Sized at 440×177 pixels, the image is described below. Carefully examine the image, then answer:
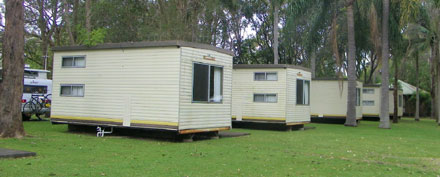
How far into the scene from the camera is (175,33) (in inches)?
914

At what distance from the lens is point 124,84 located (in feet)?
42.7

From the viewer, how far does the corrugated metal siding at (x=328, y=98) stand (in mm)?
25109

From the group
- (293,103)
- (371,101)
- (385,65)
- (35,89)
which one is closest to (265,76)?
(293,103)

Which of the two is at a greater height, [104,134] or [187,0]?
[187,0]

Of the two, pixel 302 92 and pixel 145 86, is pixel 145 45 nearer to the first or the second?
pixel 145 86

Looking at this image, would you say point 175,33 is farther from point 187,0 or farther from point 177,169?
point 177,169

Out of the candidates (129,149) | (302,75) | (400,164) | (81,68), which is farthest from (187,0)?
(400,164)

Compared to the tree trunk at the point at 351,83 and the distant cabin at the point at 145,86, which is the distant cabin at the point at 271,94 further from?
the tree trunk at the point at 351,83

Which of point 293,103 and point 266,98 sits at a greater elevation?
point 266,98

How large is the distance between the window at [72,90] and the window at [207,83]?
392 centimetres

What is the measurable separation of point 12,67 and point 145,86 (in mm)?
3619

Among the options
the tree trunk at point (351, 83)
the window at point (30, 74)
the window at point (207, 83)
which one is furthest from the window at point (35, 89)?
the tree trunk at point (351, 83)

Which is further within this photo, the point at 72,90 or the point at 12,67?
the point at 72,90

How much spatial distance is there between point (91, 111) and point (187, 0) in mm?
13337
